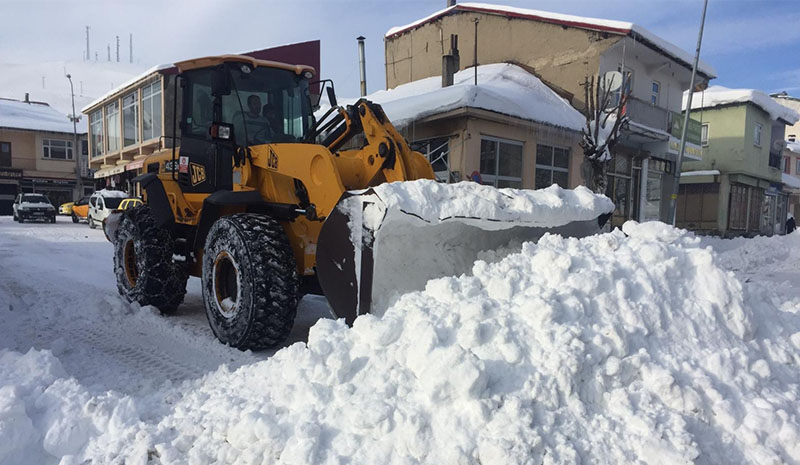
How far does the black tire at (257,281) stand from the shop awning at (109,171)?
25.4 m

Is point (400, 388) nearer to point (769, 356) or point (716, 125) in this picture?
point (769, 356)

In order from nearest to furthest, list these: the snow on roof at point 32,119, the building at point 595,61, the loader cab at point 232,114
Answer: the loader cab at point 232,114 → the building at point 595,61 → the snow on roof at point 32,119

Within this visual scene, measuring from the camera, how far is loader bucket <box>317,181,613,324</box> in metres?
3.42

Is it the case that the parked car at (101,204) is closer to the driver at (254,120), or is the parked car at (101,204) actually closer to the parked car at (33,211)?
the parked car at (33,211)

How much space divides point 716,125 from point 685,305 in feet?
87.6

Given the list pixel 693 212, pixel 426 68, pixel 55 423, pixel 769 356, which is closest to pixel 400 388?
pixel 55 423

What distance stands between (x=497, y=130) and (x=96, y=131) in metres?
26.1

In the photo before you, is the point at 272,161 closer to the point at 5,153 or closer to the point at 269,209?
the point at 269,209

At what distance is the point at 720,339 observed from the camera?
120 inches

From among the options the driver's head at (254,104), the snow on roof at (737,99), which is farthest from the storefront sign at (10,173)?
the snow on roof at (737,99)

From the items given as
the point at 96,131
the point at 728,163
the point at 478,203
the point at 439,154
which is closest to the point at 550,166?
the point at 439,154

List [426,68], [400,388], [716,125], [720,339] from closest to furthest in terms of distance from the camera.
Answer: [400,388]
[720,339]
[426,68]
[716,125]

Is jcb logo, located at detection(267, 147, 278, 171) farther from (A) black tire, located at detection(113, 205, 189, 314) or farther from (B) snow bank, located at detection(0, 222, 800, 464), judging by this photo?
(A) black tire, located at detection(113, 205, 189, 314)

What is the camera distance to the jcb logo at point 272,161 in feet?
14.4
